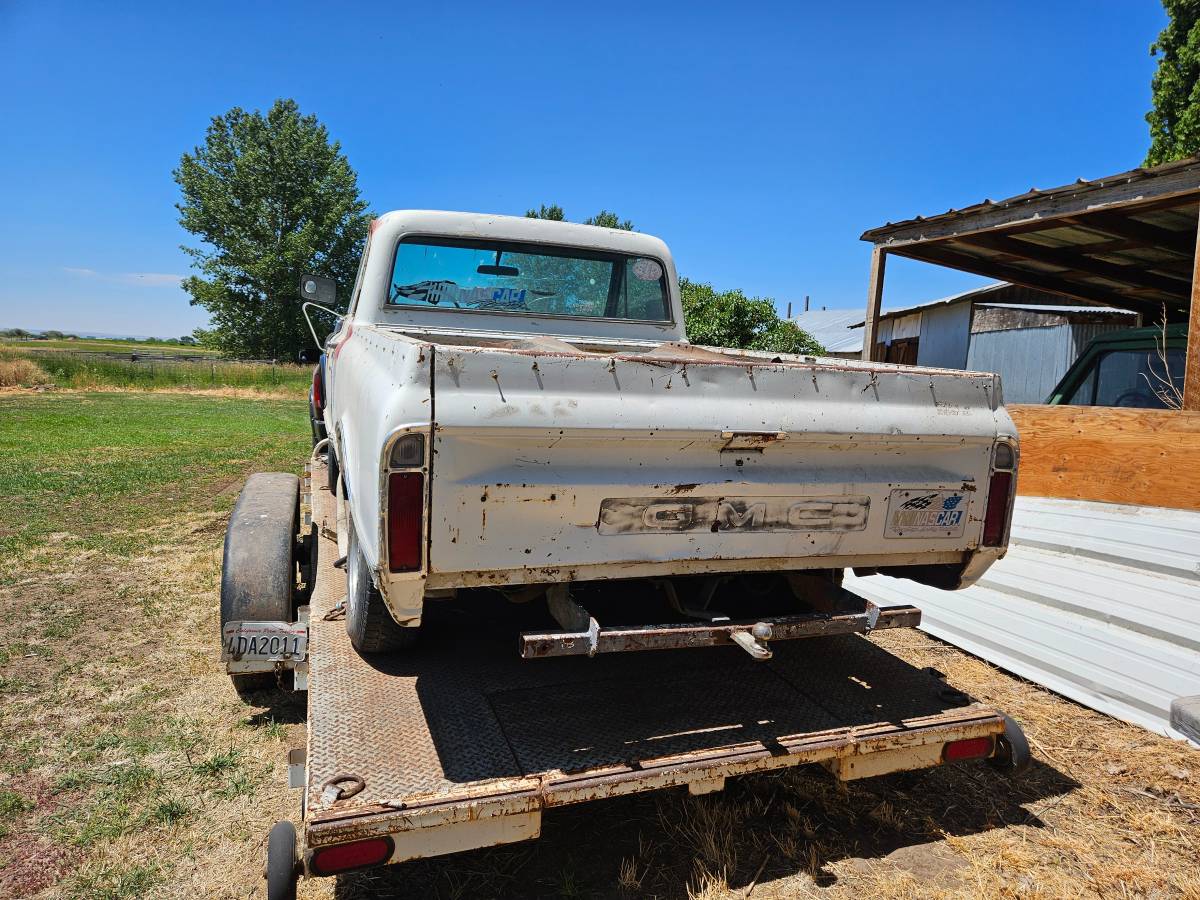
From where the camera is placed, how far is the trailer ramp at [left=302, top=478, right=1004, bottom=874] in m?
2.00

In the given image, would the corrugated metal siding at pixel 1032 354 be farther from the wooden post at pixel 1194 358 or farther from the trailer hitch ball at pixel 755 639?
the trailer hitch ball at pixel 755 639

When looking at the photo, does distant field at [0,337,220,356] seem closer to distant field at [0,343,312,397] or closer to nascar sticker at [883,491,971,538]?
distant field at [0,343,312,397]

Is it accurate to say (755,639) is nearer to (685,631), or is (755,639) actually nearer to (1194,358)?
(685,631)

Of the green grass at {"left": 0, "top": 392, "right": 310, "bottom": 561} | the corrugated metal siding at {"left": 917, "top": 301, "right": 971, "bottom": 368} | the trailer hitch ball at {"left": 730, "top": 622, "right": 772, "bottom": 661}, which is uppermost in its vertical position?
the corrugated metal siding at {"left": 917, "top": 301, "right": 971, "bottom": 368}

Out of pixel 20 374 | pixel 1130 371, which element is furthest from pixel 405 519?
pixel 20 374

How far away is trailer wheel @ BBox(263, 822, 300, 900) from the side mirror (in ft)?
11.3

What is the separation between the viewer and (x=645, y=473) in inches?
88.9

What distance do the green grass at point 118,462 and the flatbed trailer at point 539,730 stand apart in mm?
3190

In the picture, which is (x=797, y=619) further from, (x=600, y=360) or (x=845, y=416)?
(x=600, y=360)

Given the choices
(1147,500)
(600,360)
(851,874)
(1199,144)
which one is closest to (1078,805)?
(851,874)

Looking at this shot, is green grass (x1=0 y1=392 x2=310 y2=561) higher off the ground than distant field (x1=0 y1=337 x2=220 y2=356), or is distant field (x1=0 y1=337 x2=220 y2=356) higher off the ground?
distant field (x1=0 y1=337 x2=220 y2=356)

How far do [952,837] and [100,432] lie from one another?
15.7 metres

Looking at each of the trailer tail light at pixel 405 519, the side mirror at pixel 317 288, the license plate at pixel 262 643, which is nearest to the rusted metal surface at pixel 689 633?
the trailer tail light at pixel 405 519

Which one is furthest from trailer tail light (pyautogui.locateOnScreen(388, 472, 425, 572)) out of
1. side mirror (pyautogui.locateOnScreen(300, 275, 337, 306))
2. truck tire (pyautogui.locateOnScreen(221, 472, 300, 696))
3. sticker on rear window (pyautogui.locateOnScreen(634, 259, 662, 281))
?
side mirror (pyautogui.locateOnScreen(300, 275, 337, 306))
